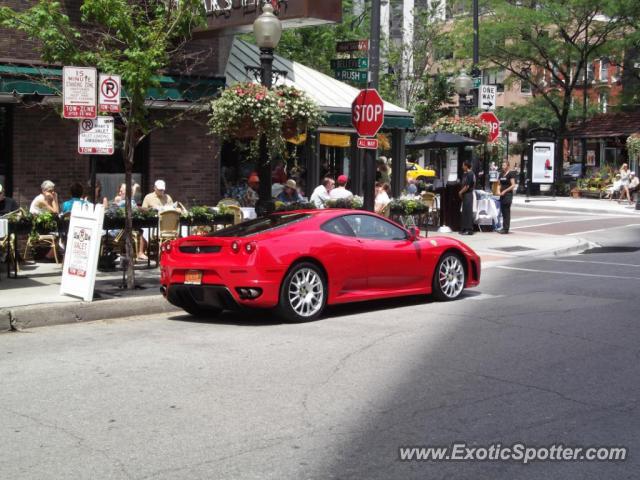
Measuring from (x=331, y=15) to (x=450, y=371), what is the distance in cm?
1034

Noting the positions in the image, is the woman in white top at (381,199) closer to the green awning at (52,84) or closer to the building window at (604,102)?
the green awning at (52,84)

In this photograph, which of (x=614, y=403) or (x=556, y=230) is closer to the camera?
(x=614, y=403)

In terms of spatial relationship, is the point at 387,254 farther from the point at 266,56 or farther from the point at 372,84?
the point at 372,84

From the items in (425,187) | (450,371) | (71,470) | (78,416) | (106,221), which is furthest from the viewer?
(425,187)

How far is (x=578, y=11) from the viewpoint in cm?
4162

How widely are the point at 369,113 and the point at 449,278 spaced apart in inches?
181

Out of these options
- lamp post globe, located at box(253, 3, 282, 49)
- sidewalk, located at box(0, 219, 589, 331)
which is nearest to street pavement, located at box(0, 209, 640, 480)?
sidewalk, located at box(0, 219, 589, 331)

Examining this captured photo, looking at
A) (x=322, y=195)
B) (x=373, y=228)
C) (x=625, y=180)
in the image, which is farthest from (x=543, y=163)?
(x=373, y=228)

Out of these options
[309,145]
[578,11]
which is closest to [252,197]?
[309,145]

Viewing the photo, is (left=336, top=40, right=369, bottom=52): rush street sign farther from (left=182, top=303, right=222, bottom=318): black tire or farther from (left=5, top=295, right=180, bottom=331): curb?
(left=182, top=303, right=222, bottom=318): black tire

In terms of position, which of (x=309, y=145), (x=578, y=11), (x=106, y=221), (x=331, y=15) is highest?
(x=578, y=11)

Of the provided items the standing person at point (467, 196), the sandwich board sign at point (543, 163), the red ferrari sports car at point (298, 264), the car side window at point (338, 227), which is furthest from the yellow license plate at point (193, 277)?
the sandwich board sign at point (543, 163)

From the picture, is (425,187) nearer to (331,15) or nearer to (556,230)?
(556,230)

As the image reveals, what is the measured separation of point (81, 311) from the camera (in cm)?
1088
